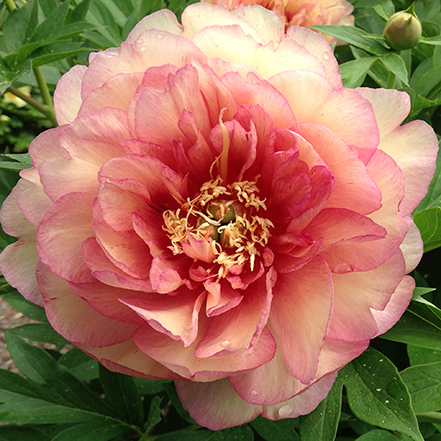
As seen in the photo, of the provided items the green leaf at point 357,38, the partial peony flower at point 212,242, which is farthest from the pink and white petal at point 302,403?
the green leaf at point 357,38

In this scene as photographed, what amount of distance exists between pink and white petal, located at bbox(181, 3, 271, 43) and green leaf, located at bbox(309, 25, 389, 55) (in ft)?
0.64

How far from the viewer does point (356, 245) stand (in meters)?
0.53

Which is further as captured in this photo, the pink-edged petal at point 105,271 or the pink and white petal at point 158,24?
the pink and white petal at point 158,24

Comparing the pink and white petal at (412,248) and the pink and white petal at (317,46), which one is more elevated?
the pink and white petal at (317,46)

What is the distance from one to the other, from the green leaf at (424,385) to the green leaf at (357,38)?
0.51m

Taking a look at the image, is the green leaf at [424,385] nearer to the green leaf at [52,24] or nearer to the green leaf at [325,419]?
the green leaf at [325,419]

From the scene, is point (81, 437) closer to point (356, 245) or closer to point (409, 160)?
point (356, 245)

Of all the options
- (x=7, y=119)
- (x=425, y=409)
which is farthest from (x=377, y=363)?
(x=7, y=119)

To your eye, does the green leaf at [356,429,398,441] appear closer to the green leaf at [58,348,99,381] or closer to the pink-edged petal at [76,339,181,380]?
the pink-edged petal at [76,339,181,380]

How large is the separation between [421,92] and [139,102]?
61 cm

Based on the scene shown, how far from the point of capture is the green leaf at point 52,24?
89 cm

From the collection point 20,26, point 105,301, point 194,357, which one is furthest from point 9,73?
point 194,357

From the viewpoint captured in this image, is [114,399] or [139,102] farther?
[114,399]

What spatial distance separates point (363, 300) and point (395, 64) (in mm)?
436
